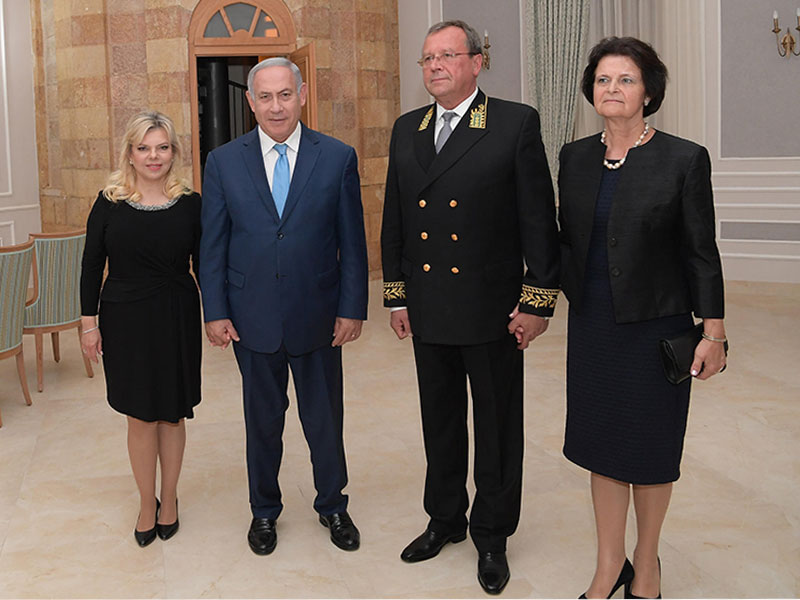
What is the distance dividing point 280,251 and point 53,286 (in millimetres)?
3384

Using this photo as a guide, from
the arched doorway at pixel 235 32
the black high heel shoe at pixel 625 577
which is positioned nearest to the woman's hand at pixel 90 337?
the black high heel shoe at pixel 625 577

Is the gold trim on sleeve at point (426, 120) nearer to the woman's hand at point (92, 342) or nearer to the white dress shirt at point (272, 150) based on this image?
the white dress shirt at point (272, 150)

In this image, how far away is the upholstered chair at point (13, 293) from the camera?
5.18 m

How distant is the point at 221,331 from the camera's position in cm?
320

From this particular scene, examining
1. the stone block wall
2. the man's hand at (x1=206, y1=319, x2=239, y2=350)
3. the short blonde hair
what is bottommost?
the man's hand at (x1=206, y1=319, x2=239, y2=350)

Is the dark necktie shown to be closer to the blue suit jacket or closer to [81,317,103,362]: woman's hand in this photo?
the blue suit jacket

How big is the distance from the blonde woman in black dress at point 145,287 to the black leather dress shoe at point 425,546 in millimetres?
978

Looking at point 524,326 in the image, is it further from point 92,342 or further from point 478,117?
point 92,342

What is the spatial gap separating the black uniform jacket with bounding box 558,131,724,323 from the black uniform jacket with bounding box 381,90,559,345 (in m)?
0.24

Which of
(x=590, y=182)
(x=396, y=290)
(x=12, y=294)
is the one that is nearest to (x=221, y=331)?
(x=396, y=290)

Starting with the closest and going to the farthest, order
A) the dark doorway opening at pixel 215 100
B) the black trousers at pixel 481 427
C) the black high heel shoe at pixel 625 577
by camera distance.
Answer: the black high heel shoe at pixel 625 577 < the black trousers at pixel 481 427 < the dark doorway opening at pixel 215 100

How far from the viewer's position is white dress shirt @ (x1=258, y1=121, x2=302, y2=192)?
3199 mm

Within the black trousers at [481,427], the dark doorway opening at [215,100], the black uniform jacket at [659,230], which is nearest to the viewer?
the black uniform jacket at [659,230]

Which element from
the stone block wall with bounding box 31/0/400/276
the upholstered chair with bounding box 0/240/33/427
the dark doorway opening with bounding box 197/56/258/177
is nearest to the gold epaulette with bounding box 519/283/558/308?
the upholstered chair with bounding box 0/240/33/427
